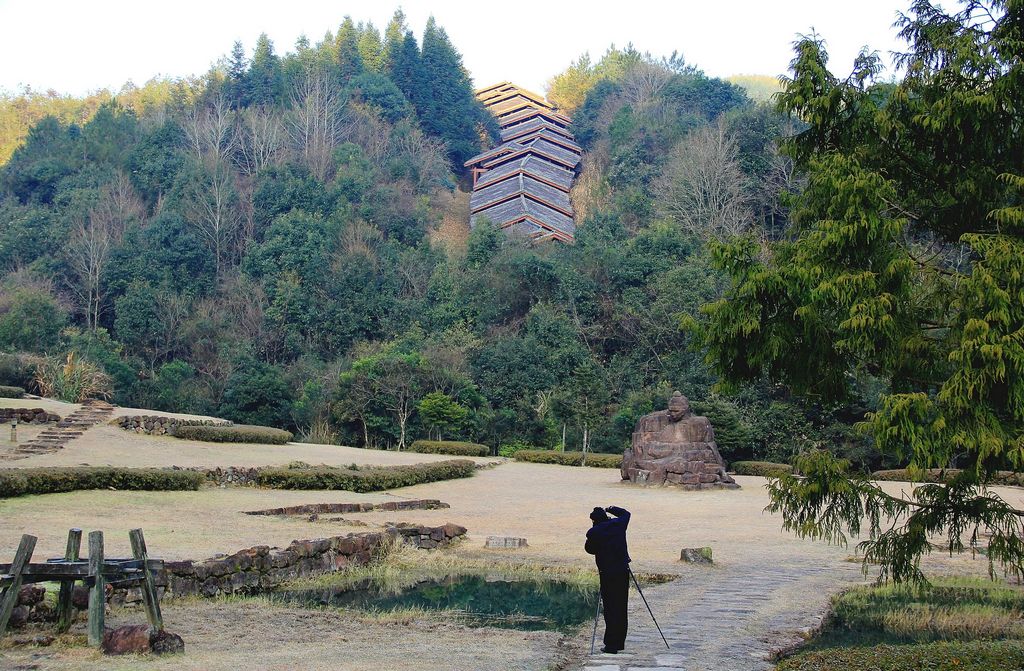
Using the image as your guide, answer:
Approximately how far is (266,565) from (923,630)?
7.27m

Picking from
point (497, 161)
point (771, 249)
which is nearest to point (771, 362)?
point (771, 249)

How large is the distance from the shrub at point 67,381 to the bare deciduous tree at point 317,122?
88.0ft

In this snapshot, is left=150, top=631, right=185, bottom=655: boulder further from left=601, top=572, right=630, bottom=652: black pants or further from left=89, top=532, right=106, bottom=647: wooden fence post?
left=601, top=572, right=630, bottom=652: black pants

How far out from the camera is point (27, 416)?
27.6 metres

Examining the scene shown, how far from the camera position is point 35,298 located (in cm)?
4244

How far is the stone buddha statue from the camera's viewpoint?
26891 millimetres

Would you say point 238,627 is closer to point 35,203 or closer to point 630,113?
point 35,203

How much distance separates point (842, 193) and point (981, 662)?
12.4 feet

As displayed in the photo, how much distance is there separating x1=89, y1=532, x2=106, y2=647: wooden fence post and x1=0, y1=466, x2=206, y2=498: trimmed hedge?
32.6ft

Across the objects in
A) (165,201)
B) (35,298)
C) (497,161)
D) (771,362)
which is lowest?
(771,362)

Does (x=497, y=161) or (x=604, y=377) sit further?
(x=497, y=161)

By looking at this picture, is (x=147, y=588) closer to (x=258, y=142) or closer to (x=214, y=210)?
(x=214, y=210)

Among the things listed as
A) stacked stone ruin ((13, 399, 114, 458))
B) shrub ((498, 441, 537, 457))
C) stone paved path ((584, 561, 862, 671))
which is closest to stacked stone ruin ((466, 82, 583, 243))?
shrub ((498, 441, 537, 457))

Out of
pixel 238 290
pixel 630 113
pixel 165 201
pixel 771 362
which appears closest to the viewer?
pixel 771 362
